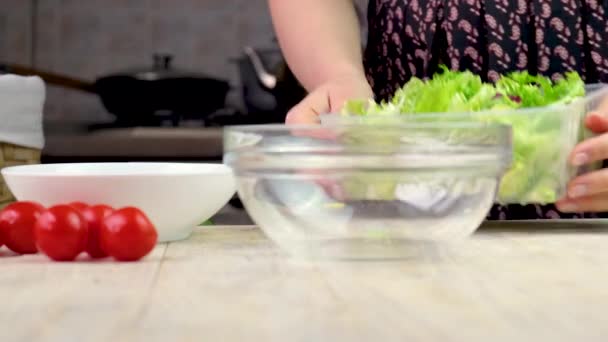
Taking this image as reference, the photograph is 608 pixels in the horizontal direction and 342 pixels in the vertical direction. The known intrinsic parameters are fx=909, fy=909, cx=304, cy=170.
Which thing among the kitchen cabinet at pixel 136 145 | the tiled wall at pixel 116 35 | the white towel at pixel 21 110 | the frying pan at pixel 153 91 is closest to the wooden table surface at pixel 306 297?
the white towel at pixel 21 110

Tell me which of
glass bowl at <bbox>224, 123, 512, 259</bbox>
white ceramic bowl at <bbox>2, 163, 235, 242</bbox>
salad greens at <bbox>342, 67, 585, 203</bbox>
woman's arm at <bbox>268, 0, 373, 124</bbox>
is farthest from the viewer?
woman's arm at <bbox>268, 0, 373, 124</bbox>

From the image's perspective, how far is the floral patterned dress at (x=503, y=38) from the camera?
1.38 metres

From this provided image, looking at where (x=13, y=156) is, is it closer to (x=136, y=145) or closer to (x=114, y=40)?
(x=136, y=145)

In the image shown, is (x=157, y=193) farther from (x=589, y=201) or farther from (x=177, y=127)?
(x=177, y=127)

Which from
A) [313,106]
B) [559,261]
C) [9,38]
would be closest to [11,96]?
[313,106]

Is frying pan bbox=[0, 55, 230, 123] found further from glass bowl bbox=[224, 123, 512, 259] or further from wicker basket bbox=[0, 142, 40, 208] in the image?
glass bowl bbox=[224, 123, 512, 259]

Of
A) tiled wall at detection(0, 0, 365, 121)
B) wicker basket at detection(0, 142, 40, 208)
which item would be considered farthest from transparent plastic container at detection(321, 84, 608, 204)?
tiled wall at detection(0, 0, 365, 121)

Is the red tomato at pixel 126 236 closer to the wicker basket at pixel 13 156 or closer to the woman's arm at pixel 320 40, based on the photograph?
the woman's arm at pixel 320 40

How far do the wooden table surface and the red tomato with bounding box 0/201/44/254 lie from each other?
28 mm

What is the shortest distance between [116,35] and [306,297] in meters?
2.69

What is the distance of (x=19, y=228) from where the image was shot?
2.46ft

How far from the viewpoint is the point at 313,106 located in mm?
1114

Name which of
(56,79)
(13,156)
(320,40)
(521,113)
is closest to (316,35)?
(320,40)

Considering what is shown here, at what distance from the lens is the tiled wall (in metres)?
3.06
